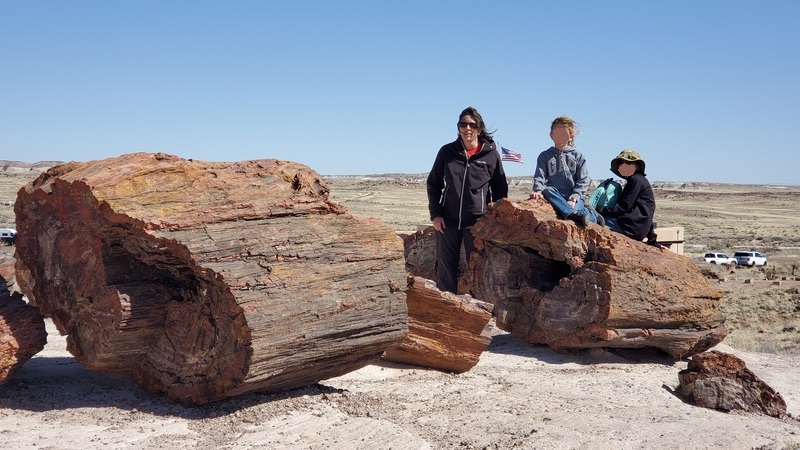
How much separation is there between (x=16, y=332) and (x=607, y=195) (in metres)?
6.49

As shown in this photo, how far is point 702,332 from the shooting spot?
856cm

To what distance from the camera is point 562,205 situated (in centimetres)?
874

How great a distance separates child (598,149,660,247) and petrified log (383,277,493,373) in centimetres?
271

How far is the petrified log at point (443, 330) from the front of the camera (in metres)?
7.14

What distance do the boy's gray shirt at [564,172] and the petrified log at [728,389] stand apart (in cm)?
253

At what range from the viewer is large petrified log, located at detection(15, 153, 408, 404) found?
5.29 meters

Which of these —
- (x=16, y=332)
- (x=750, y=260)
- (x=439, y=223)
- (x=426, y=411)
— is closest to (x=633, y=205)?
(x=439, y=223)

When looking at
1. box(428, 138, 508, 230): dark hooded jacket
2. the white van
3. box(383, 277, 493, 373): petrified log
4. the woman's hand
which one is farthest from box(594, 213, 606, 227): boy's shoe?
the white van

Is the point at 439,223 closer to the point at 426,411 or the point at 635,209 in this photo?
the point at 635,209

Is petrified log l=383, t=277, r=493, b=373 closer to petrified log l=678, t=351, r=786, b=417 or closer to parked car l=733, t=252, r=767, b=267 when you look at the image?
petrified log l=678, t=351, r=786, b=417

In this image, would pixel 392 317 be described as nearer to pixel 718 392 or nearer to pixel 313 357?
pixel 313 357

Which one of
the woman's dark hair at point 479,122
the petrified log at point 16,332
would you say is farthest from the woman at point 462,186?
the petrified log at point 16,332

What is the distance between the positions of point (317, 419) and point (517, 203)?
12.7 ft

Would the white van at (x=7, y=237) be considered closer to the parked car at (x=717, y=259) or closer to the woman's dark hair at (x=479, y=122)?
the woman's dark hair at (x=479, y=122)
